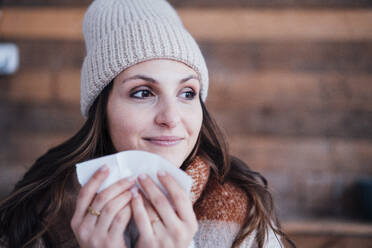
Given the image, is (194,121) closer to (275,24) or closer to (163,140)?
(163,140)

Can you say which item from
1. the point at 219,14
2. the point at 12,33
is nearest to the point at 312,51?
the point at 219,14

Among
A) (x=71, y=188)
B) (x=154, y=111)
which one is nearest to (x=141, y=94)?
(x=154, y=111)

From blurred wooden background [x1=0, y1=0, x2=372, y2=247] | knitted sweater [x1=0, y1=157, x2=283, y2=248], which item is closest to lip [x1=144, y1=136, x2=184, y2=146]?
knitted sweater [x1=0, y1=157, x2=283, y2=248]

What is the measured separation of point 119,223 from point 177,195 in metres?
0.17

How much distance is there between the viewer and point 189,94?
3.53 ft

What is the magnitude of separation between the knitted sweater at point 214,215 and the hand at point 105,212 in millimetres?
338

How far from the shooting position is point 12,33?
1998 millimetres

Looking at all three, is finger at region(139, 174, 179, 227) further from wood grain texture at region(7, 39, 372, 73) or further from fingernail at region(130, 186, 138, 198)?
wood grain texture at region(7, 39, 372, 73)

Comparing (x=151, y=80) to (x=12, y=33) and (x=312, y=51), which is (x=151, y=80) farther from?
(x=12, y=33)

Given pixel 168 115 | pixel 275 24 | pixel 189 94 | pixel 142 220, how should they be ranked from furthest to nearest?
pixel 275 24 < pixel 189 94 < pixel 168 115 < pixel 142 220

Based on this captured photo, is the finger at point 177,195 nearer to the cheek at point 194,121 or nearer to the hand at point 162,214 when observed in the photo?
the hand at point 162,214

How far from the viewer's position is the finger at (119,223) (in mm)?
806

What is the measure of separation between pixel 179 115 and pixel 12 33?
1.62m

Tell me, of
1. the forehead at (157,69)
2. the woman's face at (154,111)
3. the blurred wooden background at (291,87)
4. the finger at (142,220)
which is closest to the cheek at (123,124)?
the woman's face at (154,111)
